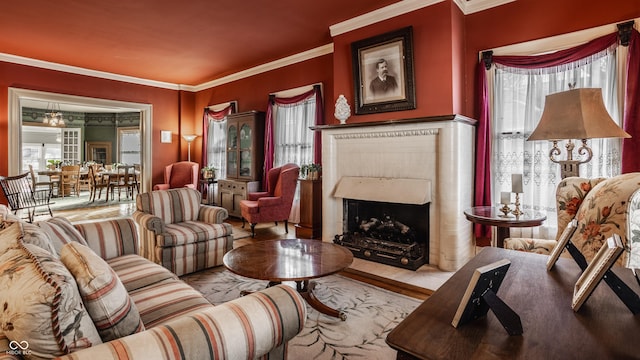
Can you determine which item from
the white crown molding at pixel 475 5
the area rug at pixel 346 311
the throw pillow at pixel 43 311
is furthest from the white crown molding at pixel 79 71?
the throw pillow at pixel 43 311

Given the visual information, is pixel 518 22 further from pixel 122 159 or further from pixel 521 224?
pixel 122 159

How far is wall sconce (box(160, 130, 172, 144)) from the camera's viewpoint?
721 centimetres

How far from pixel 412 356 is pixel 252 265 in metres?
1.63

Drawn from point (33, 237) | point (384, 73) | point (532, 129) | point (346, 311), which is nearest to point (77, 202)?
point (384, 73)

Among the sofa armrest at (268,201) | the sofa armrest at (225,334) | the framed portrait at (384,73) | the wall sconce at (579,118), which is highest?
the framed portrait at (384,73)

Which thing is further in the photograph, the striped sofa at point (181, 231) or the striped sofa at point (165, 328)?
the striped sofa at point (181, 231)

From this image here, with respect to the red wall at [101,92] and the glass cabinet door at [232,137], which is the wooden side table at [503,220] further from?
the red wall at [101,92]

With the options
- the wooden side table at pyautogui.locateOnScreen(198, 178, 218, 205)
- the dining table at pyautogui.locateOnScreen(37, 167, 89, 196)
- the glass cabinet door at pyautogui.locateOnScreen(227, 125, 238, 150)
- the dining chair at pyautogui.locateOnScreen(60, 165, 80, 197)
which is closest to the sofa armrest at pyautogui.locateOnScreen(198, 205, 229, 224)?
the glass cabinet door at pyautogui.locateOnScreen(227, 125, 238, 150)

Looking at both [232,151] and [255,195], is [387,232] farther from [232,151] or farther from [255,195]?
[232,151]

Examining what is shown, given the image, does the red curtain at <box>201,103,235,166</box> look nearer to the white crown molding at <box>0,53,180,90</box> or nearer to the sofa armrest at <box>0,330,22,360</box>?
the white crown molding at <box>0,53,180,90</box>

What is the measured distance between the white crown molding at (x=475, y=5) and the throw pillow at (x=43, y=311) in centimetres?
375

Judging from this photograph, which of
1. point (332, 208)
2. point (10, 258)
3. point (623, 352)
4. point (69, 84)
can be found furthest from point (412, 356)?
point (69, 84)

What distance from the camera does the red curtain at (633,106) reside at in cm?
271

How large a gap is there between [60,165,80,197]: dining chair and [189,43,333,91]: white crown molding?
4773 mm
